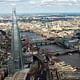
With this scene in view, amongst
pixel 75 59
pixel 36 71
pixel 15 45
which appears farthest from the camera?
pixel 75 59

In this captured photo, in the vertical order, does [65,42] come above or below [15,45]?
below

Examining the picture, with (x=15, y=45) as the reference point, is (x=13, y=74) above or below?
below

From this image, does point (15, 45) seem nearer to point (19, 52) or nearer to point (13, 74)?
point (19, 52)

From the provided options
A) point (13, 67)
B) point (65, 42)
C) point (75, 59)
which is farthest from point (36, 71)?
point (65, 42)

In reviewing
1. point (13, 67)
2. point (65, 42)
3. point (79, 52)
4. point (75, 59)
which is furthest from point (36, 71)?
point (65, 42)

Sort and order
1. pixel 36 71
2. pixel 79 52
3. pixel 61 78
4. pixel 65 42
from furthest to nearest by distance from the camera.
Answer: pixel 65 42
pixel 79 52
pixel 36 71
pixel 61 78

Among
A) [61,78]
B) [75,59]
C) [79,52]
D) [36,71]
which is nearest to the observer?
[61,78]

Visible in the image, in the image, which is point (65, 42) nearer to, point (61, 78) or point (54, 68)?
point (54, 68)

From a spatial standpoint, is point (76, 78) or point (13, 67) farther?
point (13, 67)

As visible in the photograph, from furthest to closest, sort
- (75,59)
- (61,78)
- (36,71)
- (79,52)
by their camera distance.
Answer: (79,52)
(75,59)
(36,71)
(61,78)
